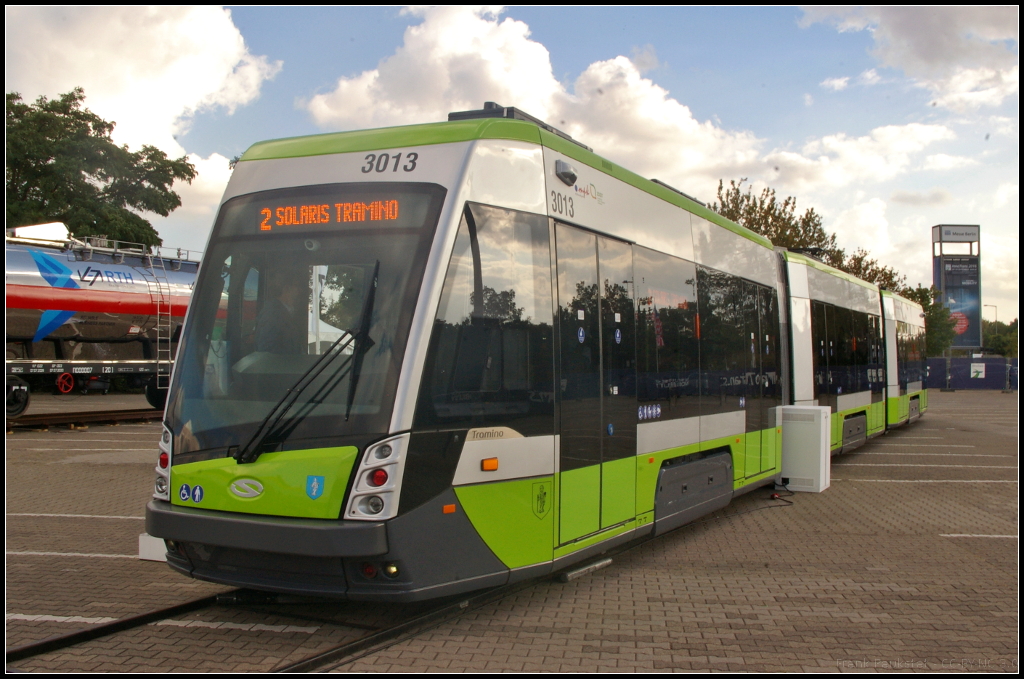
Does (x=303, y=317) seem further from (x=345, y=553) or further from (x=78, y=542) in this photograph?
(x=78, y=542)

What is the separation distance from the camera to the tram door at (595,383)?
5.94 m

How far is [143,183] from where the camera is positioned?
36.9m

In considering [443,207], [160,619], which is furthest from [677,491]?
[160,619]

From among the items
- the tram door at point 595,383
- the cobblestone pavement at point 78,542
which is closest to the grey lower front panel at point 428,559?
the tram door at point 595,383

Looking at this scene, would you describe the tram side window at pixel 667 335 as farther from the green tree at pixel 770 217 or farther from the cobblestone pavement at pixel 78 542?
the green tree at pixel 770 217

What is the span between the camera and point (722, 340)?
358 inches

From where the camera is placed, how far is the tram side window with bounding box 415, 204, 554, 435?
16.6ft

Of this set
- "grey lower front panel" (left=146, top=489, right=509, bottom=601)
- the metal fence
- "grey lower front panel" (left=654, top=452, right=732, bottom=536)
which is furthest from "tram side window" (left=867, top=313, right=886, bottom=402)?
the metal fence

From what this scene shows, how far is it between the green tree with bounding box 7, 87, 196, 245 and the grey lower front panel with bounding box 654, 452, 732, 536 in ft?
104

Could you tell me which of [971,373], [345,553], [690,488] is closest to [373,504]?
[345,553]

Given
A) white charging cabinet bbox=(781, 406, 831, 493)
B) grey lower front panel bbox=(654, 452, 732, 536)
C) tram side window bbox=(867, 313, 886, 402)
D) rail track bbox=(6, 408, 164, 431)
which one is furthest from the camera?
rail track bbox=(6, 408, 164, 431)

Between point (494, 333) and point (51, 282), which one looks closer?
point (494, 333)

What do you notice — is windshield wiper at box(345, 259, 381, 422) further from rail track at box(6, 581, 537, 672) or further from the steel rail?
the steel rail

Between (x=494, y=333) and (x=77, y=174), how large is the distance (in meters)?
35.8
